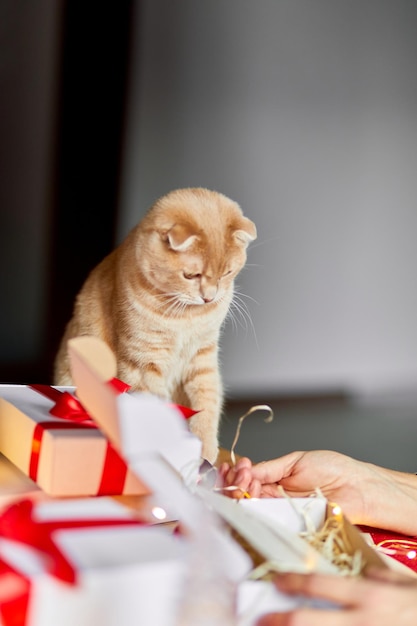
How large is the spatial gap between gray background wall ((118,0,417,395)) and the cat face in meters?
1.41

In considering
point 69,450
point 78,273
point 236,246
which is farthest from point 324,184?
point 69,450

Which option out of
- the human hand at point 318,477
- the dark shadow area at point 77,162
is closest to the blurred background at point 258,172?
the dark shadow area at point 77,162

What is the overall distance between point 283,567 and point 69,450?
25 centimetres

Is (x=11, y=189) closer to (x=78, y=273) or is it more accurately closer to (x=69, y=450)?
(x=78, y=273)

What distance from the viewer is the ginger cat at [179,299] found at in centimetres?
159

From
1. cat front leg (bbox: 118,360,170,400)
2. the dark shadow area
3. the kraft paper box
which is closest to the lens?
the kraft paper box

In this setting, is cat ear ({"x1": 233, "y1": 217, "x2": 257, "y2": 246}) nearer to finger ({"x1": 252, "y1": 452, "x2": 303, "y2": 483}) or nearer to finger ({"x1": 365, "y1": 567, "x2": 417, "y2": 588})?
finger ({"x1": 252, "y1": 452, "x2": 303, "y2": 483})

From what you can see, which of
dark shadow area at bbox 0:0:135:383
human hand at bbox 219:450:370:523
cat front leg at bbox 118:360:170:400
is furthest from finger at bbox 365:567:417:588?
dark shadow area at bbox 0:0:135:383

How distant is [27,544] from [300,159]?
313 centimetres

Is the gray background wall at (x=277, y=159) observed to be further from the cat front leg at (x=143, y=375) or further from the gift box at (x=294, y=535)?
the gift box at (x=294, y=535)

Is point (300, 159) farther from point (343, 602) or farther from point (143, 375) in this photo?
point (343, 602)

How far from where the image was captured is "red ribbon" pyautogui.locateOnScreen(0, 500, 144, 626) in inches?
17.3

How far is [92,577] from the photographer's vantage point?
41cm

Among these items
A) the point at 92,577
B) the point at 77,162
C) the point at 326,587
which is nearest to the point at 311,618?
the point at 326,587
